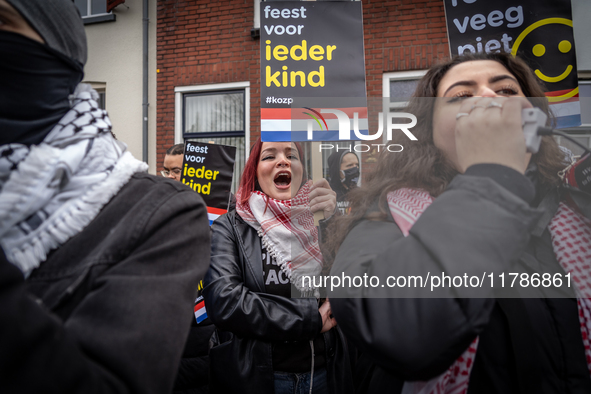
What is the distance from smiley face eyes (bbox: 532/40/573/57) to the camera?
1601 mm

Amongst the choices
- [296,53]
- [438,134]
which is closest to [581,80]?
A: [296,53]

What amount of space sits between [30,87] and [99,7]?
6620mm

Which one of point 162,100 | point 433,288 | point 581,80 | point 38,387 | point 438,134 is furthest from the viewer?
point 162,100

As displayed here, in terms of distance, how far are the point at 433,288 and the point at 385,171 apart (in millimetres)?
350

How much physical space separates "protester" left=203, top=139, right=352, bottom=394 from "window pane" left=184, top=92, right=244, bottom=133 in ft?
13.2

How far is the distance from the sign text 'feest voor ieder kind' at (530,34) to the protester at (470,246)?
0.85 m

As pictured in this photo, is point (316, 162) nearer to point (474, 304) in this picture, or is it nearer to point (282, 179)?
point (474, 304)

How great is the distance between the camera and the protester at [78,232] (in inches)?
23.9

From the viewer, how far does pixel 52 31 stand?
2.52 ft

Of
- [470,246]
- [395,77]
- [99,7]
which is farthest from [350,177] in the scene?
[99,7]

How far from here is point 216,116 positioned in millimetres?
5547

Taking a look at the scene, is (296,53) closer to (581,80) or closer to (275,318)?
(275,318)

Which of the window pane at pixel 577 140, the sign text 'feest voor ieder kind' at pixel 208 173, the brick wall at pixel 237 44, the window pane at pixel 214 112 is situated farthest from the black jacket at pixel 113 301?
the window pane at pixel 214 112

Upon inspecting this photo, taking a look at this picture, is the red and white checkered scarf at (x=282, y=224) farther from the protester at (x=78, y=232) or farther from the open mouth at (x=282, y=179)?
the protester at (x=78, y=232)
